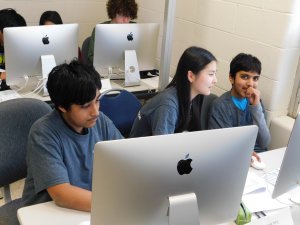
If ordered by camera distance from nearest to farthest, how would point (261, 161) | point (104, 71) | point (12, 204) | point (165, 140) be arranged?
point (165, 140) < point (12, 204) < point (261, 161) < point (104, 71)

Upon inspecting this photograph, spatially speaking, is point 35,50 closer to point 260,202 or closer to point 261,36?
point 261,36

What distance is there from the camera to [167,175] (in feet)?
3.03

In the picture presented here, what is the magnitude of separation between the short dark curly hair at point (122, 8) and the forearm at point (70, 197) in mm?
2084

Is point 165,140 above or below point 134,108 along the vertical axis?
above

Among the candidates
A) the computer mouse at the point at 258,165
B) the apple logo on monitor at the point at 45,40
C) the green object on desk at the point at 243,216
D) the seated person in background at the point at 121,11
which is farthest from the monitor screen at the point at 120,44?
the green object on desk at the point at 243,216

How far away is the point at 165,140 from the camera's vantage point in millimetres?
891

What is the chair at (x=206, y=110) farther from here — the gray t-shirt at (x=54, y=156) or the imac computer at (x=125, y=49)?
the gray t-shirt at (x=54, y=156)

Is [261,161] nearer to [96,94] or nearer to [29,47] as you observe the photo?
[96,94]

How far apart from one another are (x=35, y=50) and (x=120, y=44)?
0.58 m

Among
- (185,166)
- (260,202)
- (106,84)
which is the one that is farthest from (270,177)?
(106,84)

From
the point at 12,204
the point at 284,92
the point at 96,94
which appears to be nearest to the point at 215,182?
the point at 96,94

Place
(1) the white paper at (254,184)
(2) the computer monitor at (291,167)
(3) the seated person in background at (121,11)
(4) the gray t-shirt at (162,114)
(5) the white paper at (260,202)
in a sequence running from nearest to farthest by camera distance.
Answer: (2) the computer monitor at (291,167), (5) the white paper at (260,202), (1) the white paper at (254,184), (4) the gray t-shirt at (162,114), (3) the seated person in background at (121,11)

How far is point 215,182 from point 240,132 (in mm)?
155

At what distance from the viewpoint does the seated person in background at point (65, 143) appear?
1.24 m
